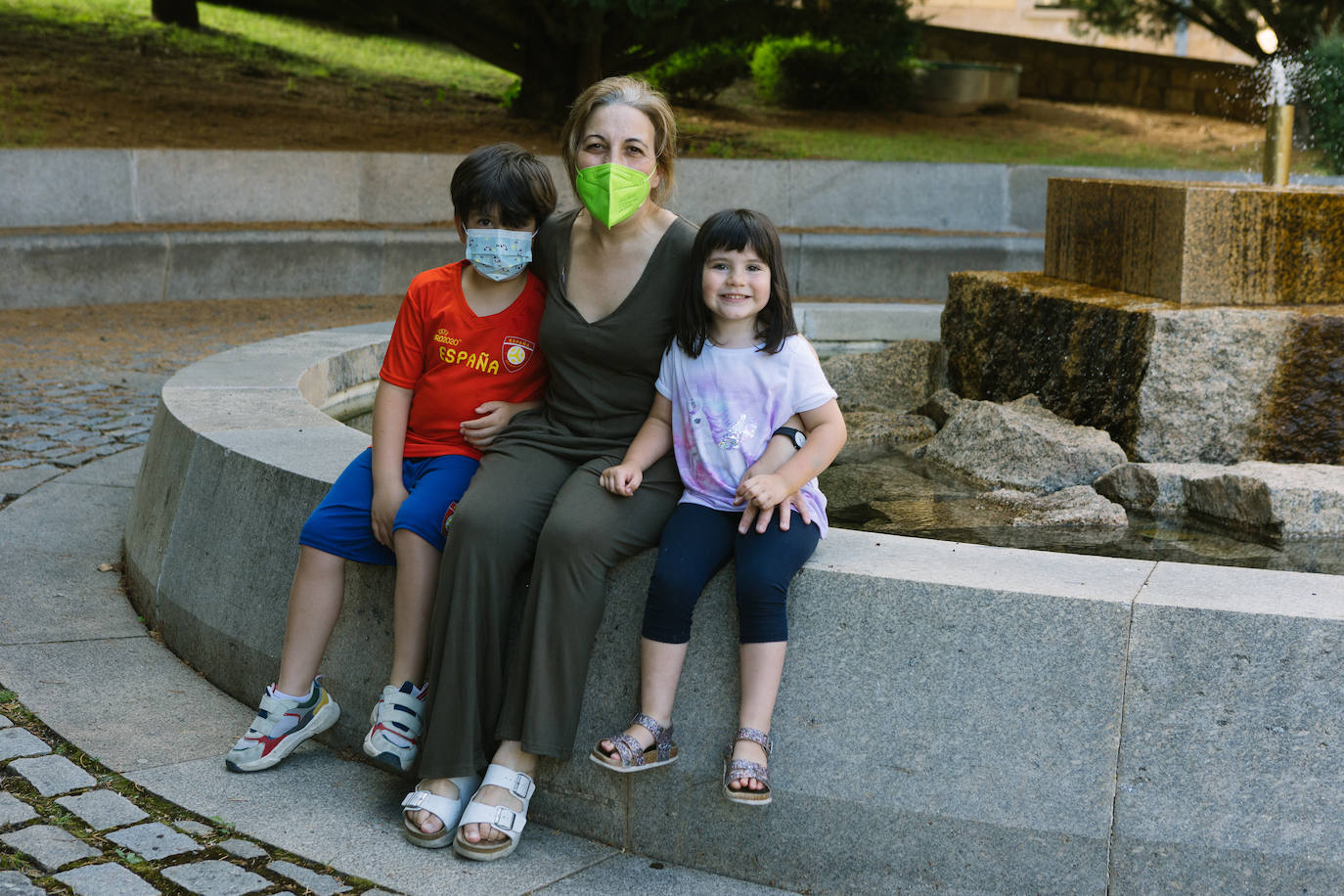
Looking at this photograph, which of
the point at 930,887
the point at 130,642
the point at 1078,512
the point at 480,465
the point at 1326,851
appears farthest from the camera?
the point at 1078,512

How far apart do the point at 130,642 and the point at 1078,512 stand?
286 centimetres

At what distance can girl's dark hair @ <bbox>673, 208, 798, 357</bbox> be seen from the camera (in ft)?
9.52

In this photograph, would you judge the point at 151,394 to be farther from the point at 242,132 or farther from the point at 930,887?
the point at 242,132

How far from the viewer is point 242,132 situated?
42.2 feet

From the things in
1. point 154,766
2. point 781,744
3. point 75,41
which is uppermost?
point 75,41

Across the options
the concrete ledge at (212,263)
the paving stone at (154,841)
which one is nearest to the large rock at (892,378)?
the paving stone at (154,841)

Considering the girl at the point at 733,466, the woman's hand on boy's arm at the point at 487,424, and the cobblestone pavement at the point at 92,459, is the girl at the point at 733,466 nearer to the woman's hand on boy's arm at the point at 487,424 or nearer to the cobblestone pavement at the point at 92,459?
the woman's hand on boy's arm at the point at 487,424

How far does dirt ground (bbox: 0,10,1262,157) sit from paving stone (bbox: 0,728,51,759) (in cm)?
936

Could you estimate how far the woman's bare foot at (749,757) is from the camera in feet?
8.75

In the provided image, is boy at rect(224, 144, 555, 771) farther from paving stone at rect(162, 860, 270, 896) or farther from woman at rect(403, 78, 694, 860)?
paving stone at rect(162, 860, 270, 896)

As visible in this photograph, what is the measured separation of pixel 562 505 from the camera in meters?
2.89

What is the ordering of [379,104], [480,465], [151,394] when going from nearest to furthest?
[480,465] < [151,394] < [379,104]

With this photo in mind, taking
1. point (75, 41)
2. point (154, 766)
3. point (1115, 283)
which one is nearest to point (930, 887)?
point (154, 766)

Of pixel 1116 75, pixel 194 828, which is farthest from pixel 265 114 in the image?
pixel 1116 75
